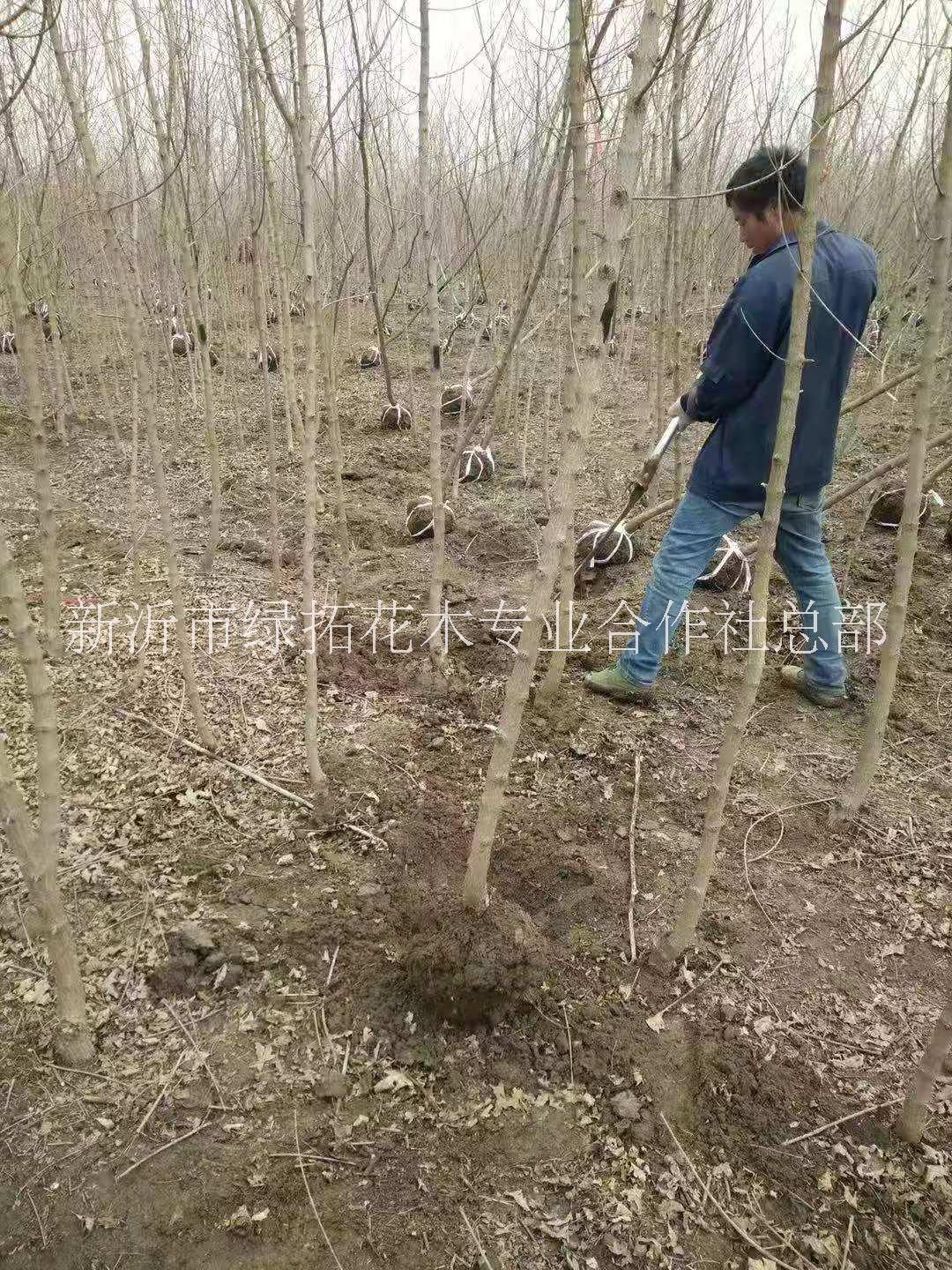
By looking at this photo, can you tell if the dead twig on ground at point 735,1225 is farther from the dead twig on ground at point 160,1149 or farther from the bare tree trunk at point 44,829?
the bare tree trunk at point 44,829

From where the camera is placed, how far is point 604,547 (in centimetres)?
359

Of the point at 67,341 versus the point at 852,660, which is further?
the point at 67,341

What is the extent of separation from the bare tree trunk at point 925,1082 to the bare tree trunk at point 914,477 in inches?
34.6

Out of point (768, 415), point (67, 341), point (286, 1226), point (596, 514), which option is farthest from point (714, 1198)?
point (67, 341)

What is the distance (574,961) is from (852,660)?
196cm

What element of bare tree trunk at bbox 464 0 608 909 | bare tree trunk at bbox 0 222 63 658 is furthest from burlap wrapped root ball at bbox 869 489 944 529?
bare tree trunk at bbox 0 222 63 658

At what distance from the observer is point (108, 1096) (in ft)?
4.77

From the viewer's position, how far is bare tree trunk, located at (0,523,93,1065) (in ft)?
4.17

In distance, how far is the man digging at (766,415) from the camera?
2.06 meters

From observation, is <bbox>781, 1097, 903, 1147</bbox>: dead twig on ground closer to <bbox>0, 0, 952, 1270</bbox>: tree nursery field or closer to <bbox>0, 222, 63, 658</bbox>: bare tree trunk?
<bbox>0, 0, 952, 1270</bbox>: tree nursery field

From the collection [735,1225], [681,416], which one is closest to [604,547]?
[681,416]

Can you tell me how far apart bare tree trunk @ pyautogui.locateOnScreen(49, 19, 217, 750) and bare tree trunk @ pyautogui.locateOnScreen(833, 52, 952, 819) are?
5.98 ft

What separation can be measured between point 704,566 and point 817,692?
0.67 m

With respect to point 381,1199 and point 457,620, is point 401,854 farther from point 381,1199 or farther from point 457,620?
point 457,620
